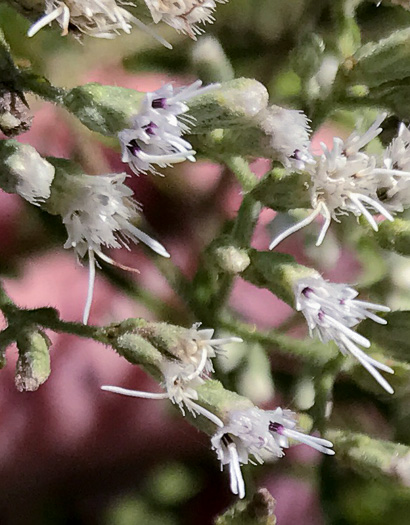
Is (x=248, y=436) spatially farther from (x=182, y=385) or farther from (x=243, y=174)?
(x=243, y=174)

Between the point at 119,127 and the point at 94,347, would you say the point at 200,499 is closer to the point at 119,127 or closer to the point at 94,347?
the point at 94,347

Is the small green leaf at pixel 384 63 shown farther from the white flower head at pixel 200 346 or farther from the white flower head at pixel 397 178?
the white flower head at pixel 200 346

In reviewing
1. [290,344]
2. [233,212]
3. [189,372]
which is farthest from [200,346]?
[233,212]

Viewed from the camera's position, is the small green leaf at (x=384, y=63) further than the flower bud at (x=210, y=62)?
No

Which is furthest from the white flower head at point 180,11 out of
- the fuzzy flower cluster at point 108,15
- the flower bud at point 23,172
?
the flower bud at point 23,172

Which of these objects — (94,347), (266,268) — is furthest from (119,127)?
(94,347)
